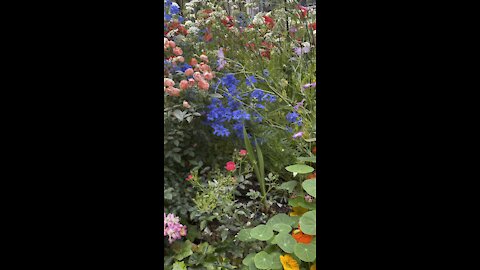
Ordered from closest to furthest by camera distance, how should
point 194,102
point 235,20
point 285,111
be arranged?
point 194,102 < point 285,111 < point 235,20

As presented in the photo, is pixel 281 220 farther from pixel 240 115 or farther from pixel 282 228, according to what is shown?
pixel 240 115

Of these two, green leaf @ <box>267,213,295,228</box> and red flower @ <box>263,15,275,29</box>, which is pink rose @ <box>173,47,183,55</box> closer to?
red flower @ <box>263,15,275,29</box>

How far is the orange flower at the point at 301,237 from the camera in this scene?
1.42m

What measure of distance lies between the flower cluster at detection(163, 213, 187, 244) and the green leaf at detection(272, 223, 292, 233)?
284mm

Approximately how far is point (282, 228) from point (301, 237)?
0.06 meters

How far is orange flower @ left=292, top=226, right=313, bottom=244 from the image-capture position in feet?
4.67

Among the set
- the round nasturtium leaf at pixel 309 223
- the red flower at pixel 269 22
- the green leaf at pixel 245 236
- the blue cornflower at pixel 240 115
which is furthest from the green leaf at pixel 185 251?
the red flower at pixel 269 22

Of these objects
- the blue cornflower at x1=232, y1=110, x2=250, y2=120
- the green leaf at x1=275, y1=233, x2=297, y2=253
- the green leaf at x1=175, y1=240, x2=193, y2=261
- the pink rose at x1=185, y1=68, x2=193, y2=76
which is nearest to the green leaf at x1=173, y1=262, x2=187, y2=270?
the green leaf at x1=175, y1=240, x2=193, y2=261

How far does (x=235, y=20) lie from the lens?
2.10m

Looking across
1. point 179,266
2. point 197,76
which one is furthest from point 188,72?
point 179,266
